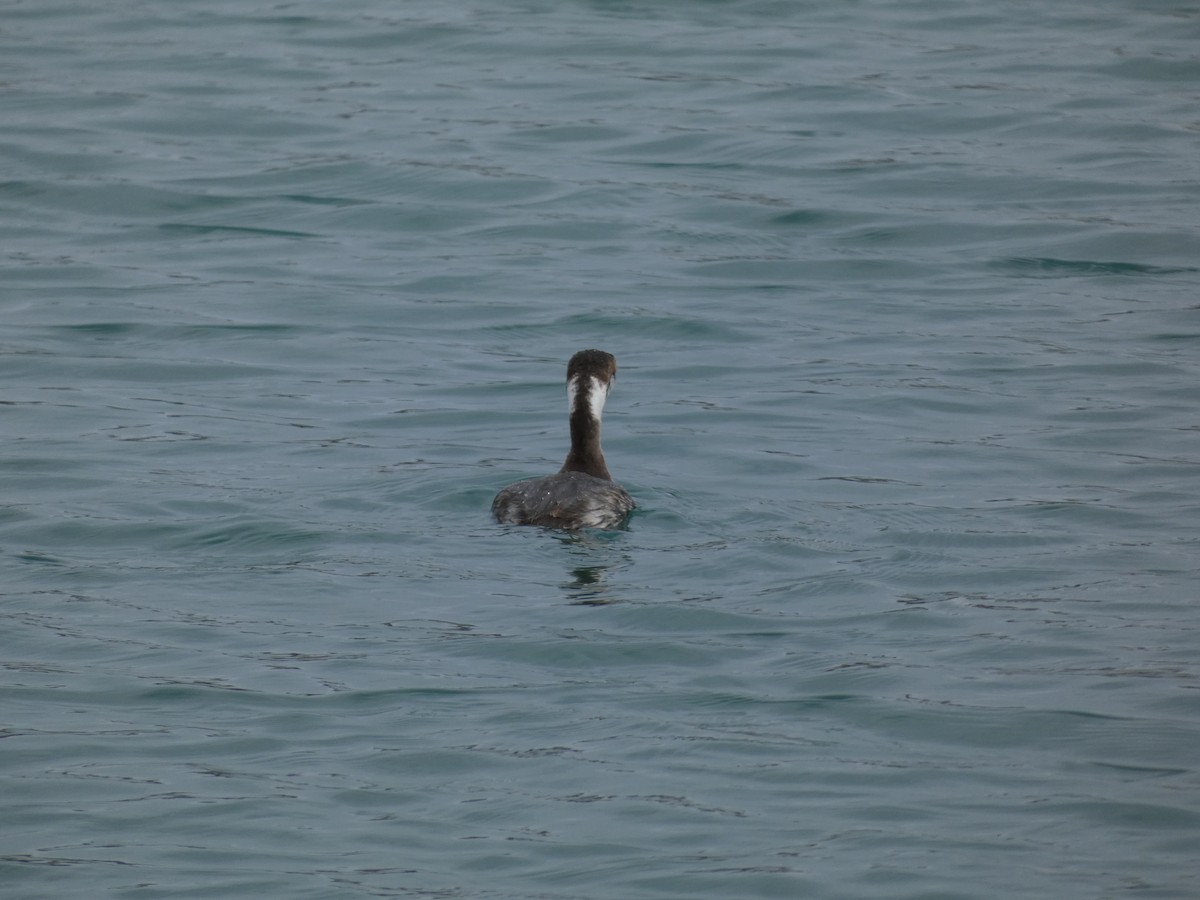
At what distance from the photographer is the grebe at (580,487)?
959cm

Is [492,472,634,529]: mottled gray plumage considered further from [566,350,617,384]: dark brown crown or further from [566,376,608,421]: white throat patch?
[566,350,617,384]: dark brown crown

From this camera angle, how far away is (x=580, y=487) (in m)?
A: 9.67

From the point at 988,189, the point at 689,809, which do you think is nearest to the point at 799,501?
the point at 689,809

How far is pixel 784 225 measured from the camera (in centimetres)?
1678

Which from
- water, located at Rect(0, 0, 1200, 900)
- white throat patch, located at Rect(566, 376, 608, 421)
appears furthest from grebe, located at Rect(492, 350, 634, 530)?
water, located at Rect(0, 0, 1200, 900)

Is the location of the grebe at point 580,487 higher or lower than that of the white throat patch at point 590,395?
lower

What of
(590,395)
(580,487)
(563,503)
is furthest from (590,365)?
(563,503)

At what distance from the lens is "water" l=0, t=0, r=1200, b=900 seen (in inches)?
258

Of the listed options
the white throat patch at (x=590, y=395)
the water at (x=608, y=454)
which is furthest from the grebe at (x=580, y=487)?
the water at (x=608, y=454)

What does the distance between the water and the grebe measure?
0.55ft

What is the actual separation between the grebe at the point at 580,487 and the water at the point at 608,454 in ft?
0.55

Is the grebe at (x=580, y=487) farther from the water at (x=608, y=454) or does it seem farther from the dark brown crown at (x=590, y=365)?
the water at (x=608, y=454)

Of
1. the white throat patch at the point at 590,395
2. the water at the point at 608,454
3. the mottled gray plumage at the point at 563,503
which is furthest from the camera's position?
the white throat patch at the point at 590,395

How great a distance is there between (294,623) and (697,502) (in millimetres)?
2718
